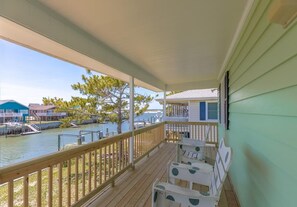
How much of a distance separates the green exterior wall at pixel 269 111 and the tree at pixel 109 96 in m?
6.53

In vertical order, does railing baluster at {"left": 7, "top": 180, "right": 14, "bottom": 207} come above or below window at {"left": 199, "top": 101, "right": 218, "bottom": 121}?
below

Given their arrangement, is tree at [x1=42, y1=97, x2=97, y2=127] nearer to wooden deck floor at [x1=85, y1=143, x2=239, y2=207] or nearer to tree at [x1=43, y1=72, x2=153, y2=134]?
tree at [x1=43, y1=72, x2=153, y2=134]

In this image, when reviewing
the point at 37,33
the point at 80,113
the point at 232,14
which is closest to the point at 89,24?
the point at 37,33

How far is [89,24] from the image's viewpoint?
2.29 metres

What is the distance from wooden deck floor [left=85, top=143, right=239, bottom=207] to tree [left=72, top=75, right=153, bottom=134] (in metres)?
4.26

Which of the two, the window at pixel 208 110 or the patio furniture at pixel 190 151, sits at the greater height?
the window at pixel 208 110

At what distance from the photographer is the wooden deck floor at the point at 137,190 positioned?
9.08 ft

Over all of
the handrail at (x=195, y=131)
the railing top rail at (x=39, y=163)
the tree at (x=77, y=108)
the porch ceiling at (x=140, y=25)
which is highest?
the porch ceiling at (x=140, y=25)

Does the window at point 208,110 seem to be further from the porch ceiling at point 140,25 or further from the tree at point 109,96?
the porch ceiling at point 140,25

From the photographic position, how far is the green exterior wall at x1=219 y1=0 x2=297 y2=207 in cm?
109

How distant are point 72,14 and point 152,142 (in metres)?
4.42

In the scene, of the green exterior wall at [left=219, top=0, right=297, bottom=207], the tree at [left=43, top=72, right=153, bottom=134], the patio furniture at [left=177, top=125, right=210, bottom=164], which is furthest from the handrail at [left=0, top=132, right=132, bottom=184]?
the tree at [left=43, top=72, right=153, bottom=134]

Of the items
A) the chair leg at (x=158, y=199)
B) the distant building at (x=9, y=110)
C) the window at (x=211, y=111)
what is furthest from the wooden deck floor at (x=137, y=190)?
the window at (x=211, y=111)

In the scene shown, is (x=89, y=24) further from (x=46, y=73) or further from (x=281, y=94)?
(x=46, y=73)
